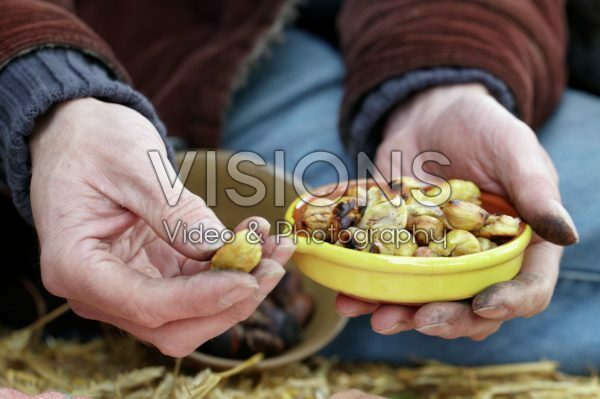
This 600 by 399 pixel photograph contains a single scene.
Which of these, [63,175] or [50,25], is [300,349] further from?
[50,25]

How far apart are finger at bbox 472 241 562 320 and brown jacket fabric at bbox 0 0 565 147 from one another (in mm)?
372

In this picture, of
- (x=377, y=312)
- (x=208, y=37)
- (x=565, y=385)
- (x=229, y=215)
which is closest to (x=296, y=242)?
(x=377, y=312)

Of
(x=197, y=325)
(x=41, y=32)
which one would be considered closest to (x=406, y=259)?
(x=197, y=325)

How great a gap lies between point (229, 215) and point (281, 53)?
1.54 ft

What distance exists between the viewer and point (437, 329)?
30.4 inches

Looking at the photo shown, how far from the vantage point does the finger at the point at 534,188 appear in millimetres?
795

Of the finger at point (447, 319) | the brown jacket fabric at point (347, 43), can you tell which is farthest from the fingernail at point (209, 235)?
the brown jacket fabric at point (347, 43)

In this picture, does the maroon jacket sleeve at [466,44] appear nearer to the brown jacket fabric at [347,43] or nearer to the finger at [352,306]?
the brown jacket fabric at [347,43]

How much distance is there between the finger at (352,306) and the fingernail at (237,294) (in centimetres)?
20

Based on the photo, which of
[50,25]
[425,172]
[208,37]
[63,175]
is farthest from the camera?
[208,37]

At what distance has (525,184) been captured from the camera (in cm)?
85

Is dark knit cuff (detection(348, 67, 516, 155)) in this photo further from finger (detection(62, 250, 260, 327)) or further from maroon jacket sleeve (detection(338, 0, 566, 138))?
finger (detection(62, 250, 260, 327))

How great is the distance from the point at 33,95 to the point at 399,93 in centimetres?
56

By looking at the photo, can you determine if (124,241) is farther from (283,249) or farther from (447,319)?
(447,319)
